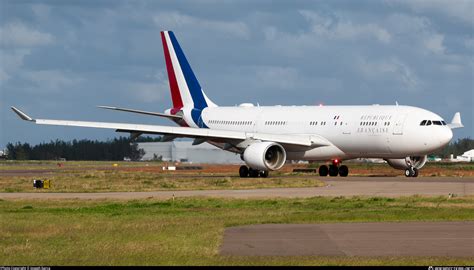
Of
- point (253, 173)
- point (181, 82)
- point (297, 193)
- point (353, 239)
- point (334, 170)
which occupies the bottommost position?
point (353, 239)

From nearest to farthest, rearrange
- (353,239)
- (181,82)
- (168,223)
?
(353,239), (168,223), (181,82)

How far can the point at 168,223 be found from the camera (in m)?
25.6

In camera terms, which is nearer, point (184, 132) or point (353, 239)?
point (353, 239)

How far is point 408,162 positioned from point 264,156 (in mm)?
9271

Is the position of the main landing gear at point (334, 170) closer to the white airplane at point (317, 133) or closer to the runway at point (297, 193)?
the white airplane at point (317, 133)

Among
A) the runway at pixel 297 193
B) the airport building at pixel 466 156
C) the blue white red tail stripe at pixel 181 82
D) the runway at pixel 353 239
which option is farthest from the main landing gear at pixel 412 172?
the airport building at pixel 466 156

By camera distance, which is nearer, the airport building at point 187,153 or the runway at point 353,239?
the runway at point 353,239

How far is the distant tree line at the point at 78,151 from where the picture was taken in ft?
425

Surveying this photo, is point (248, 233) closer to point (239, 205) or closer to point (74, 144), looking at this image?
point (239, 205)

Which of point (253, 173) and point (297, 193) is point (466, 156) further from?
point (297, 193)

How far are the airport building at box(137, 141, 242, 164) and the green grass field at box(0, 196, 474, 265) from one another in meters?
52.6

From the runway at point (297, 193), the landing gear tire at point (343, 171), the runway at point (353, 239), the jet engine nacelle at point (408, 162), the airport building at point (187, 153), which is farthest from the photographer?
the airport building at point (187, 153)

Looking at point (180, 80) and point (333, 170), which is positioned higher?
point (180, 80)

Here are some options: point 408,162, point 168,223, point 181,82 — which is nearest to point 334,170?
point 408,162
